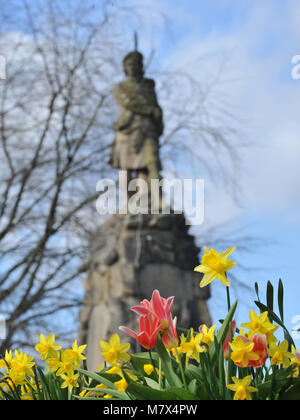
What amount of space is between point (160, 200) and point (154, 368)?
4.15 meters

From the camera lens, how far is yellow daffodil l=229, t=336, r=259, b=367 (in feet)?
2.59

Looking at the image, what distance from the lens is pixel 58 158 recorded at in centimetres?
664

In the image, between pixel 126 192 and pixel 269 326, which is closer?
pixel 269 326

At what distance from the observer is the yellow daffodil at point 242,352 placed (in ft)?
2.59

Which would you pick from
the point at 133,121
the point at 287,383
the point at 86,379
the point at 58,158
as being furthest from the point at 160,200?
the point at 287,383

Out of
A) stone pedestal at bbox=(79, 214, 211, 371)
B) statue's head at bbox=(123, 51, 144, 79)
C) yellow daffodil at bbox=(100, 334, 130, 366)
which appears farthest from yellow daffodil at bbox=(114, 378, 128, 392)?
statue's head at bbox=(123, 51, 144, 79)

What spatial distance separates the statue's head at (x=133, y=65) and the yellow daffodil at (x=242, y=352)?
17.9 feet

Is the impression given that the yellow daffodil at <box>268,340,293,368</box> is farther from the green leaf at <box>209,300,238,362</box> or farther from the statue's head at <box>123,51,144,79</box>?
the statue's head at <box>123,51,144,79</box>

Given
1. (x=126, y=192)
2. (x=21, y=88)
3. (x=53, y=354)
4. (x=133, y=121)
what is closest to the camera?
(x=53, y=354)

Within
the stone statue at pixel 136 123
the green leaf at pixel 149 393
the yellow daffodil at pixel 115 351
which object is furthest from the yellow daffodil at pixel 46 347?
the stone statue at pixel 136 123

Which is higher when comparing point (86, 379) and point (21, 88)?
point (21, 88)

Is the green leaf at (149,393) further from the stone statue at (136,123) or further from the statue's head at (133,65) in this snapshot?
the statue's head at (133,65)
